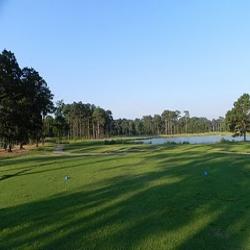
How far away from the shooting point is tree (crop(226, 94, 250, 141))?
260 ft

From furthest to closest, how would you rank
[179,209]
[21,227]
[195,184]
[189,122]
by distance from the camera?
[189,122]
[195,184]
[179,209]
[21,227]

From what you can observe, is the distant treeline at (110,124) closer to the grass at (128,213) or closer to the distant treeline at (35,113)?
the distant treeline at (35,113)

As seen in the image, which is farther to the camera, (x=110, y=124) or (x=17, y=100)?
(x=110, y=124)

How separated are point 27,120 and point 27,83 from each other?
4770 millimetres

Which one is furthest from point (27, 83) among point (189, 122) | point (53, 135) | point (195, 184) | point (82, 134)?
point (189, 122)

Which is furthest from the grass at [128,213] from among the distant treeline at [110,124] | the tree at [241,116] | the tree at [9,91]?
the distant treeline at [110,124]

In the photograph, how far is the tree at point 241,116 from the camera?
79.1 metres

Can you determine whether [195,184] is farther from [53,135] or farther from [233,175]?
[53,135]

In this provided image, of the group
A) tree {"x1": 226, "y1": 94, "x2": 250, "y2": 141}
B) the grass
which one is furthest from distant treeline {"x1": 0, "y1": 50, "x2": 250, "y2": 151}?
the grass

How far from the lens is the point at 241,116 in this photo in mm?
78875

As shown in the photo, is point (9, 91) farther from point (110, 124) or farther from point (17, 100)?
point (110, 124)

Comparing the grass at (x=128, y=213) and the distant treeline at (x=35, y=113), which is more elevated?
the distant treeline at (x=35, y=113)

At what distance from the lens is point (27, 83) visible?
180ft

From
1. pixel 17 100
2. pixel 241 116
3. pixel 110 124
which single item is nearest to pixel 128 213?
pixel 17 100
